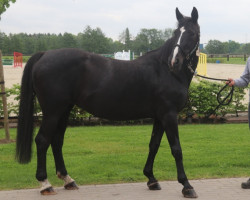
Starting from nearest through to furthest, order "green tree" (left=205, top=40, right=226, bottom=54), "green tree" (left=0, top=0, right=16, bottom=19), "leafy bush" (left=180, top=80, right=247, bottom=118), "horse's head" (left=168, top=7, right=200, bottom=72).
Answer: "horse's head" (left=168, top=7, right=200, bottom=72)
"leafy bush" (left=180, top=80, right=247, bottom=118)
"green tree" (left=0, top=0, right=16, bottom=19)
"green tree" (left=205, top=40, right=226, bottom=54)

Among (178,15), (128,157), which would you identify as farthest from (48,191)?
(178,15)

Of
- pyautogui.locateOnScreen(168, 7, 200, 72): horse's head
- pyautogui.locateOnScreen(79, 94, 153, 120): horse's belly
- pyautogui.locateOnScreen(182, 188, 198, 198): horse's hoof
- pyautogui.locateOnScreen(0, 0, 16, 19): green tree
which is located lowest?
pyautogui.locateOnScreen(182, 188, 198, 198): horse's hoof

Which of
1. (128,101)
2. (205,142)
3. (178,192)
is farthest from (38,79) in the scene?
(205,142)

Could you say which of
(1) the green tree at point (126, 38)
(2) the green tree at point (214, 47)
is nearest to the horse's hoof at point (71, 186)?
(1) the green tree at point (126, 38)

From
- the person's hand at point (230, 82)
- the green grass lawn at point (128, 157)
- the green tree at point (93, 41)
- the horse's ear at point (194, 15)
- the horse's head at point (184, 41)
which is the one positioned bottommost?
the green grass lawn at point (128, 157)

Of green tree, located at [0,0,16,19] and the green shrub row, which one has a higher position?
green tree, located at [0,0,16,19]

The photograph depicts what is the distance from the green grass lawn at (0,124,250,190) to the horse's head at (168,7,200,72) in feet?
6.22

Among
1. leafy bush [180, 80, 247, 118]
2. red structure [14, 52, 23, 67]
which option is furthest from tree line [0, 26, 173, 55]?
leafy bush [180, 80, 247, 118]

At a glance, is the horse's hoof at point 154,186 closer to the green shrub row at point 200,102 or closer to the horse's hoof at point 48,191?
the horse's hoof at point 48,191

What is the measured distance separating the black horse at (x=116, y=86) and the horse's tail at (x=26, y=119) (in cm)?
14

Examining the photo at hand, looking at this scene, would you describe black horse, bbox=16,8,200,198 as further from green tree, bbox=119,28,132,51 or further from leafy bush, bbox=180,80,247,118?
green tree, bbox=119,28,132,51

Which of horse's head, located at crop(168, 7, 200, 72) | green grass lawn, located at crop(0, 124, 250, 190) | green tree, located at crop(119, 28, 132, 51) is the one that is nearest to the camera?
horse's head, located at crop(168, 7, 200, 72)

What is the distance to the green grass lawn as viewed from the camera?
→ 5.56 meters

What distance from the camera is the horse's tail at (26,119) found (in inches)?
195
